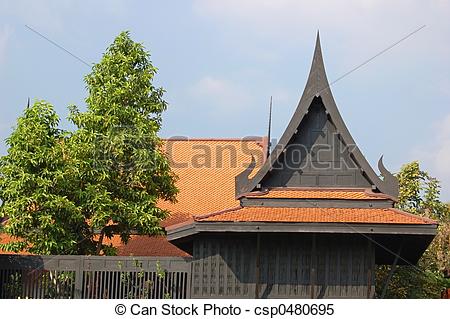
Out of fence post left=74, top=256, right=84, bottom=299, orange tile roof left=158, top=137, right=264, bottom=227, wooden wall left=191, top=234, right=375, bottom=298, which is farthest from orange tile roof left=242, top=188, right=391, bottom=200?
orange tile roof left=158, top=137, right=264, bottom=227

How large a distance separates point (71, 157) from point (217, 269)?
4.29 meters

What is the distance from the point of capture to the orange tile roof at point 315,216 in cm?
1470

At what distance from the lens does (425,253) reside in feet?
80.9

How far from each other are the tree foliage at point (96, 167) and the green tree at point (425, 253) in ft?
27.2

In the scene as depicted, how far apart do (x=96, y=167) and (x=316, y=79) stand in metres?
5.26

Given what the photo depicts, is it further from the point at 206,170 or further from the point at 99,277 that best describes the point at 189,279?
the point at 206,170

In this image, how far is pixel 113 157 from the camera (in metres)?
17.0

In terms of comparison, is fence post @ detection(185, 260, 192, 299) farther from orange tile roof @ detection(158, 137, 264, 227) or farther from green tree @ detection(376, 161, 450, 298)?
green tree @ detection(376, 161, 450, 298)

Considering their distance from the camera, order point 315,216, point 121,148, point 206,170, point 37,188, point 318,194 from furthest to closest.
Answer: point 206,170 → point 121,148 → point 37,188 → point 318,194 → point 315,216

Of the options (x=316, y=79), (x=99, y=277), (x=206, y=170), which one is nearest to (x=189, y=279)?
(x=99, y=277)

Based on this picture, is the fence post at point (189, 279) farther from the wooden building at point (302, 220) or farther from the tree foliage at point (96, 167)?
the tree foliage at point (96, 167)

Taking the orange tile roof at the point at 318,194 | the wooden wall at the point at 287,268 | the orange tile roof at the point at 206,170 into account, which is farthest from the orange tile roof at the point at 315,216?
the orange tile roof at the point at 206,170
